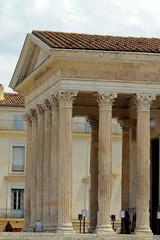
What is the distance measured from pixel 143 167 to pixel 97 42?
854 centimetres

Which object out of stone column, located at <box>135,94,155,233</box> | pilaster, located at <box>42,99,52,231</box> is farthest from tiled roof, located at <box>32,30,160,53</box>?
pilaster, located at <box>42,99,52,231</box>

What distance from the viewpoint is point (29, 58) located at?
57125mm

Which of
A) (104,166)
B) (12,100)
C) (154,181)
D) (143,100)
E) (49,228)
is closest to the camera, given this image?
(104,166)

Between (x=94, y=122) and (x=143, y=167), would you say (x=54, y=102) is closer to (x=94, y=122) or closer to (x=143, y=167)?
(x=143, y=167)

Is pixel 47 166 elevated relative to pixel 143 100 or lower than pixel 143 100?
lower

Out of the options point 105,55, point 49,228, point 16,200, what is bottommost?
point 49,228

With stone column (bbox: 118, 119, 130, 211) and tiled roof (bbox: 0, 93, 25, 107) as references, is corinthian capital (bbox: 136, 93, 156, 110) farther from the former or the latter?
tiled roof (bbox: 0, 93, 25, 107)

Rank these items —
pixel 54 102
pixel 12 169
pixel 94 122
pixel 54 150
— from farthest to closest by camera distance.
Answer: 1. pixel 12 169
2. pixel 94 122
3. pixel 54 150
4. pixel 54 102

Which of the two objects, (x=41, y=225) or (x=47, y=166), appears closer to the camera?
(x=41, y=225)

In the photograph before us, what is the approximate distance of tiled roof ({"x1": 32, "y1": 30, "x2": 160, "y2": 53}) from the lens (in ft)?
164

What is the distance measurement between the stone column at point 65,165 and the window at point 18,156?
34037mm

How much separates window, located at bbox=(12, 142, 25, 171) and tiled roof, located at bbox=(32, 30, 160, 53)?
2780 centimetres

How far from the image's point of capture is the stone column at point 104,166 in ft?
160

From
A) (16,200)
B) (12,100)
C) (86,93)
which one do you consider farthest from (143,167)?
(12,100)
